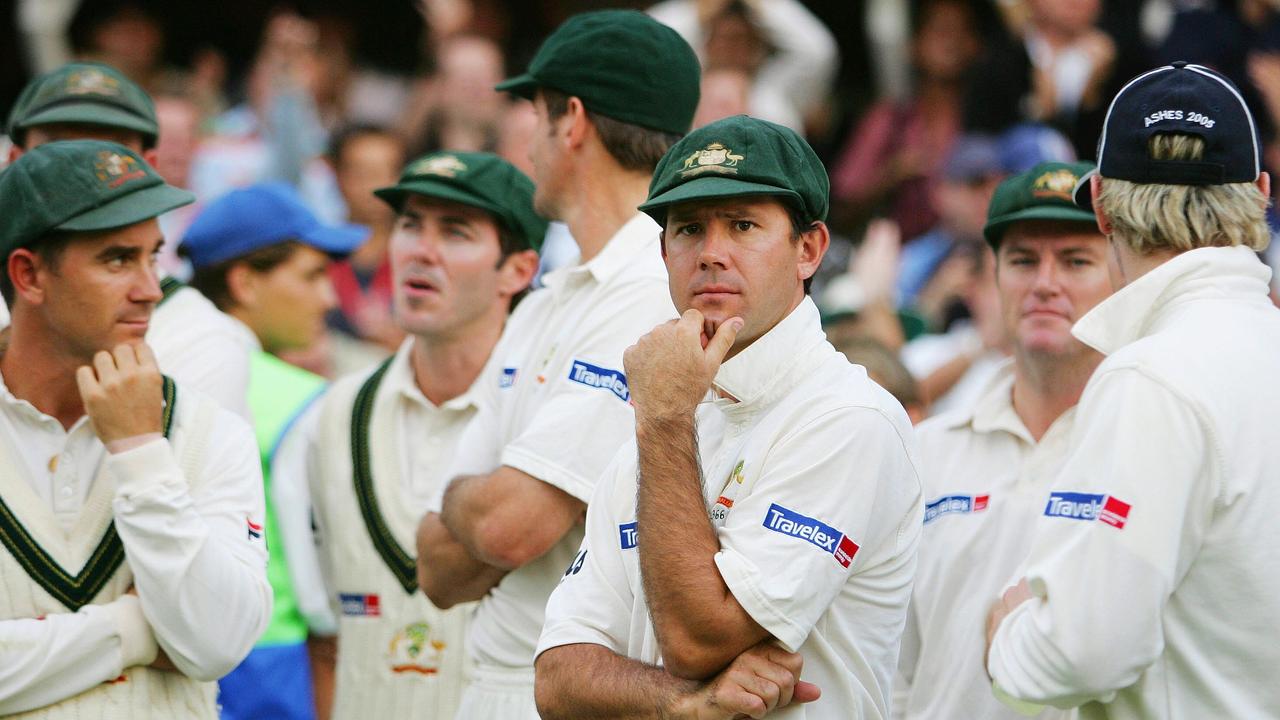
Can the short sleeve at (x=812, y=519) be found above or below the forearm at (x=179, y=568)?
above

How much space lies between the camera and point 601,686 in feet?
11.8

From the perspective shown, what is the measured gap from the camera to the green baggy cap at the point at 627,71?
15.4ft

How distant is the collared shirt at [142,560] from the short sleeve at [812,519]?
1433 mm

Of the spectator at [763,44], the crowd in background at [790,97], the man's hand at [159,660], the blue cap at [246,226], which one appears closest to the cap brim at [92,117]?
the blue cap at [246,226]

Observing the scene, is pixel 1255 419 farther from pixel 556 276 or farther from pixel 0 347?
pixel 0 347

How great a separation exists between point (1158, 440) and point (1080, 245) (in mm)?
1838

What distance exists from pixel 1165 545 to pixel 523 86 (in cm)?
245

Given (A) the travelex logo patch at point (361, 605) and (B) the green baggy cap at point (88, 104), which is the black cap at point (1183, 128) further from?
(B) the green baggy cap at point (88, 104)

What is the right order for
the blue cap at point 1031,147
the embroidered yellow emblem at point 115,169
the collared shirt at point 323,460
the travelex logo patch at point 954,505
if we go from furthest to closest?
the blue cap at point 1031,147
the collared shirt at point 323,460
the travelex logo patch at point 954,505
the embroidered yellow emblem at point 115,169

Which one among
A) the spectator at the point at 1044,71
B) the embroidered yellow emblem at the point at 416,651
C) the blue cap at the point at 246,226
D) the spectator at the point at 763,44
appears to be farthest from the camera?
the spectator at the point at 763,44

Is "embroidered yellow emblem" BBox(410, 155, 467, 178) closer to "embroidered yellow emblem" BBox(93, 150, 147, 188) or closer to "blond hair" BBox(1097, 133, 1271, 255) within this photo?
"embroidered yellow emblem" BBox(93, 150, 147, 188)

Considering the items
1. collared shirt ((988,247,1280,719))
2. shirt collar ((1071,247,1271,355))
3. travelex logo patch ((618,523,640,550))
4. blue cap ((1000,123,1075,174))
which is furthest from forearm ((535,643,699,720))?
blue cap ((1000,123,1075,174))

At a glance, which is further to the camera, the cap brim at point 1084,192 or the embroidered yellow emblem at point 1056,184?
the embroidered yellow emblem at point 1056,184

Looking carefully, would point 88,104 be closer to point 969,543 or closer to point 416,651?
point 416,651
